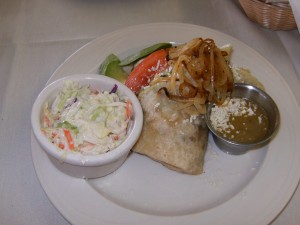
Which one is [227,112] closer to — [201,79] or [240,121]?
[240,121]

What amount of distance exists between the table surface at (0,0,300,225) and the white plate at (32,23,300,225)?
165 mm

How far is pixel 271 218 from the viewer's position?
1555 mm

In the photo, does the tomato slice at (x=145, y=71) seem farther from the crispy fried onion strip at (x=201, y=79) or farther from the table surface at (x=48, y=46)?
the table surface at (x=48, y=46)

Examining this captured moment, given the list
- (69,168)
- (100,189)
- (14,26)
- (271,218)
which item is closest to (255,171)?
(271,218)

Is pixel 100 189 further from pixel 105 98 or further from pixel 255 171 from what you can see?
pixel 255 171

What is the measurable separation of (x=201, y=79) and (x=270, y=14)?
858mm

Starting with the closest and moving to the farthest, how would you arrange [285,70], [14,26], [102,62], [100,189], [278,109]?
[100,189], [278,109], [102,62], [285,70], [14,26]

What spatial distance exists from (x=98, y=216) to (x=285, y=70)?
1544 mm

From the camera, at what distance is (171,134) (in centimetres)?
186

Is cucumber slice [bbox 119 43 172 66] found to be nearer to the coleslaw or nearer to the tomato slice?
the tomato slice

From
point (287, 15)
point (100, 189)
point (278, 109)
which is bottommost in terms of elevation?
→ point (100, 189)

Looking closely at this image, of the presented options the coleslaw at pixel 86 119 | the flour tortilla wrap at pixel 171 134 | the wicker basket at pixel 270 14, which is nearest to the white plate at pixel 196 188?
the flour tortilla wrap at pixel 171 134

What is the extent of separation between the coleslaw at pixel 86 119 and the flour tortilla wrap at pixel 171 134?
0.18 metres

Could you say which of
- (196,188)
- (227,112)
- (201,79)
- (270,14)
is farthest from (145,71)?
(270,14)
